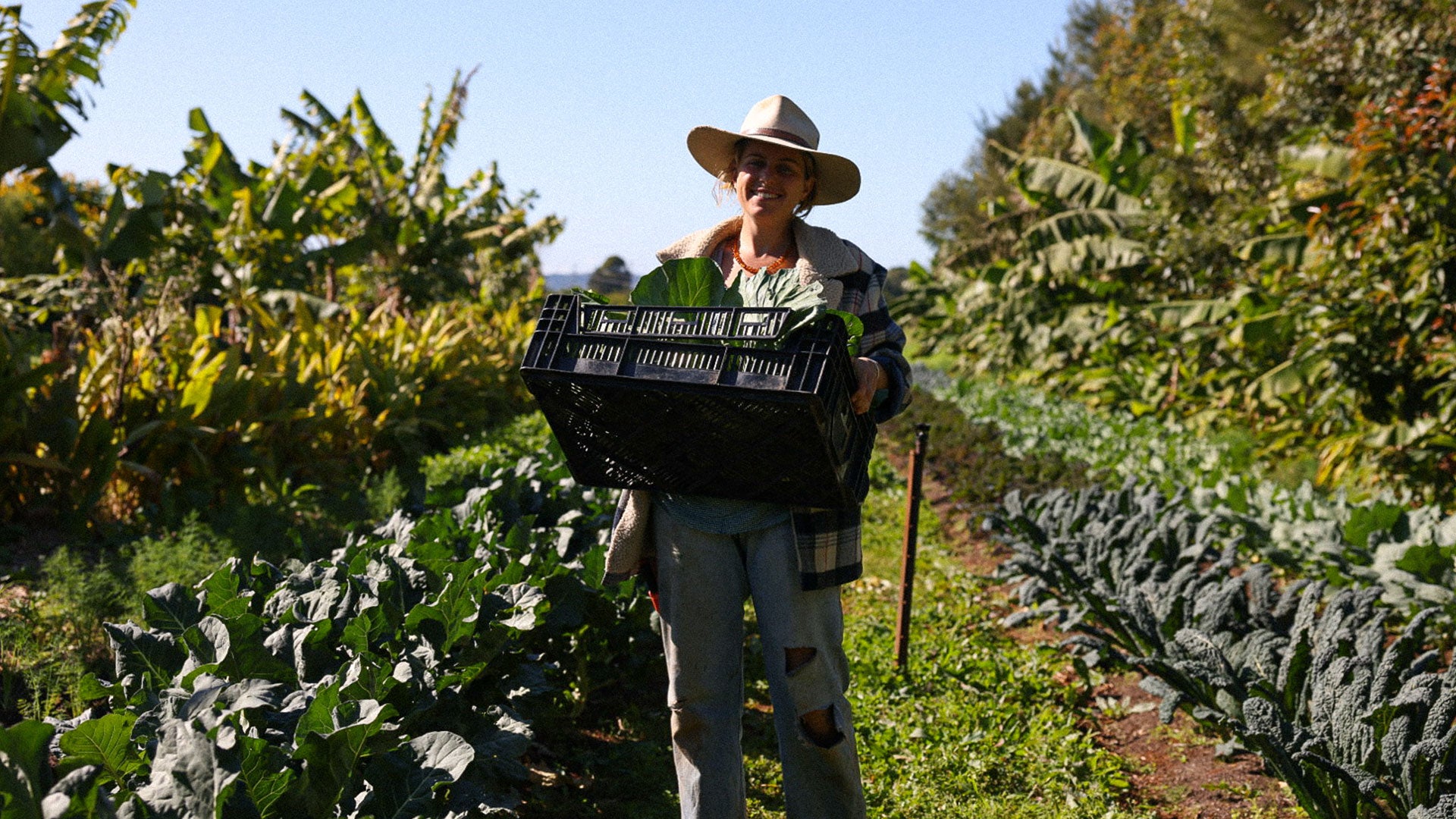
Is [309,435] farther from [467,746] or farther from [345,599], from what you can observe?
[467,746]

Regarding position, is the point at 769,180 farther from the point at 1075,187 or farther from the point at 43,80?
the point at 1075,187

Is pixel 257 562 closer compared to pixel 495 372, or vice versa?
pixel 257 562

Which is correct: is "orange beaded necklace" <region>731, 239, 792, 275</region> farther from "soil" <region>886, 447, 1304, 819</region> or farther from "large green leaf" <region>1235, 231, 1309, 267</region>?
"large green leaf" <region>1235, 231, 1309, 267</region>

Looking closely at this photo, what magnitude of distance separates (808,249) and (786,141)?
0.88 ft

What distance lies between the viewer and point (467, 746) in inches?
83.8

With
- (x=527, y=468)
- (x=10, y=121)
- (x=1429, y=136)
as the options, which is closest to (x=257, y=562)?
(x=527, y=468)

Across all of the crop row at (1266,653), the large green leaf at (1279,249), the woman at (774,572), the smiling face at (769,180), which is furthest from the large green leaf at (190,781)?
the large green leaf at (1279,249)

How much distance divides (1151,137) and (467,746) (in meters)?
23.0

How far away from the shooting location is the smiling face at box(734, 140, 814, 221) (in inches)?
102

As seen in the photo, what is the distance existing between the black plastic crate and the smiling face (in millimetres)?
539

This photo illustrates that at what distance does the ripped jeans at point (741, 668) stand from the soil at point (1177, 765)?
1.46 meters

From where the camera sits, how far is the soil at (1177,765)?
130 inches

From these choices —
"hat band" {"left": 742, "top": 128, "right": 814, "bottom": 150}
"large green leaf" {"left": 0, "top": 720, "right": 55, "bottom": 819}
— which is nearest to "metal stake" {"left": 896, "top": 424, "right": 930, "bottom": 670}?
"hat band" {"left": 742, "top": 128, "right": 814, "bottom": 150}

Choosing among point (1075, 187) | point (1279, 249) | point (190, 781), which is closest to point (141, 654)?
point (190, 781)
